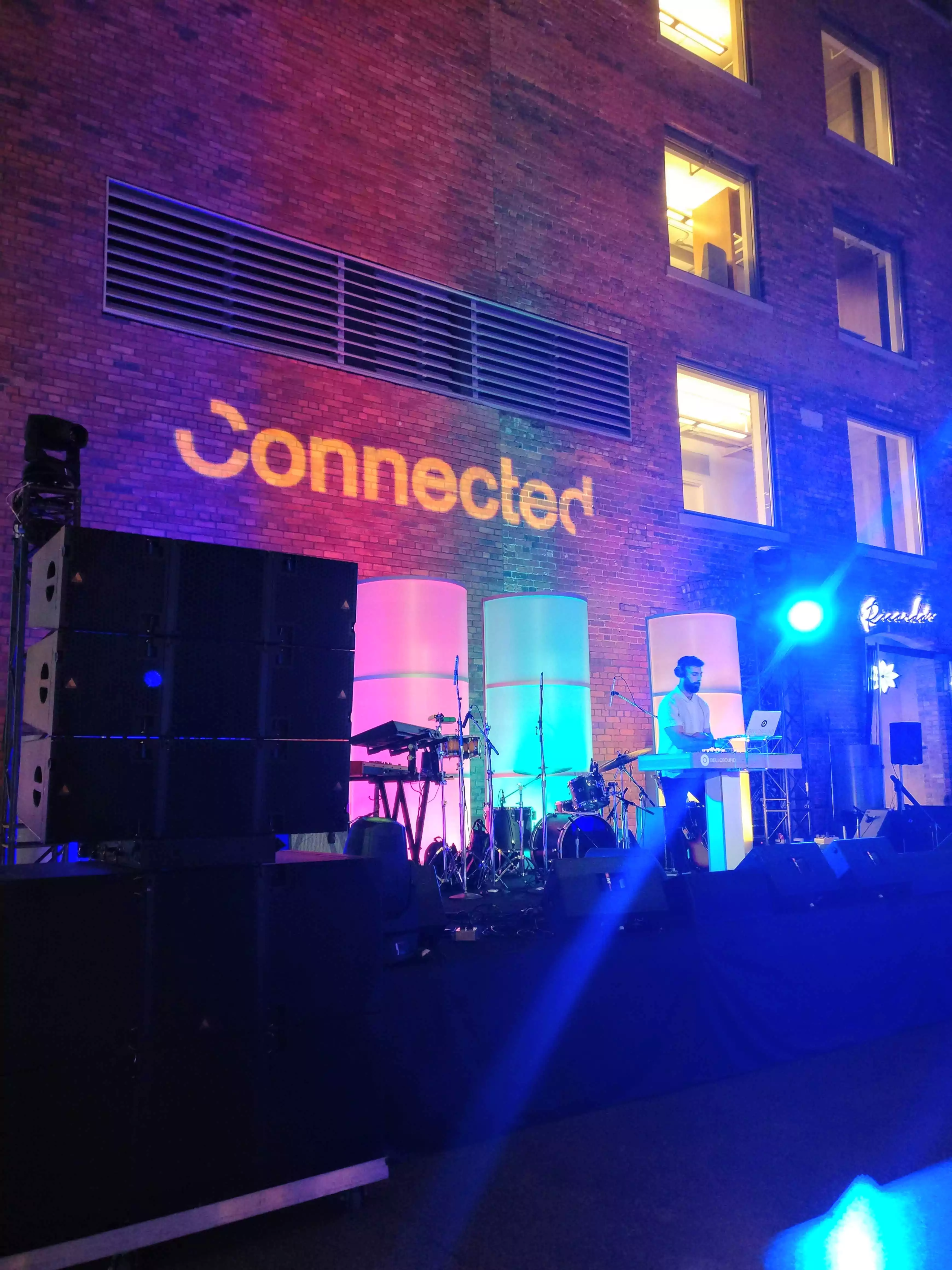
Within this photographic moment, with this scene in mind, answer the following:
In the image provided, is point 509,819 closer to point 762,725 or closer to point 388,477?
point 762,725

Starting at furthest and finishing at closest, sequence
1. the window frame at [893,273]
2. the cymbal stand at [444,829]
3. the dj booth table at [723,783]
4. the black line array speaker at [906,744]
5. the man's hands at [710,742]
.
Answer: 1. the window frame at [893,273]
2. the black line array speaker at [906,744]
3. the man's hands at [710,742]
4. the dj booth table at [723,783]
5. the cymbal stand at [444,829]

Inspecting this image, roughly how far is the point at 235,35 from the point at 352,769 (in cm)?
567

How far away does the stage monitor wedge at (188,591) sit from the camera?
8.68ft

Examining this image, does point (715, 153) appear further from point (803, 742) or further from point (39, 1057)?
point (39, 1057)

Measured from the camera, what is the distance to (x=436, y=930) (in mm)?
3645

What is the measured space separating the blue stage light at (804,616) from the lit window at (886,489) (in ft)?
7.06

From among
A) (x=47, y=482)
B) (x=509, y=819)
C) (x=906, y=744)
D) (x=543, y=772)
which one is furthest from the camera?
(x=906, y=744)

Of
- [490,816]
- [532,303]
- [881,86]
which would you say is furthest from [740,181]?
[490,816]

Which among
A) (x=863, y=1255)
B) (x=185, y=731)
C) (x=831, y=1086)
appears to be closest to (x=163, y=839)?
(x=185, y=731)

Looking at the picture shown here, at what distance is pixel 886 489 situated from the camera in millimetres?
11984

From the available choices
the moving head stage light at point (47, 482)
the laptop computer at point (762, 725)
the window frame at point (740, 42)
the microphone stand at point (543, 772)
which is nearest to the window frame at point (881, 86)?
the window frame at point (740, 42)

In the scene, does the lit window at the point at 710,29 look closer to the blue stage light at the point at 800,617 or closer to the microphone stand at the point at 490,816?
the blue stage light at the point at 800,617

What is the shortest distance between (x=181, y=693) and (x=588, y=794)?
4.49 meters

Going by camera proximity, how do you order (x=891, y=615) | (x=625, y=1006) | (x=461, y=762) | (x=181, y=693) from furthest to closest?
(x=891, y=615) < (x=461, y=762) < (x=625, y=1006) < (x=181, y=693)
